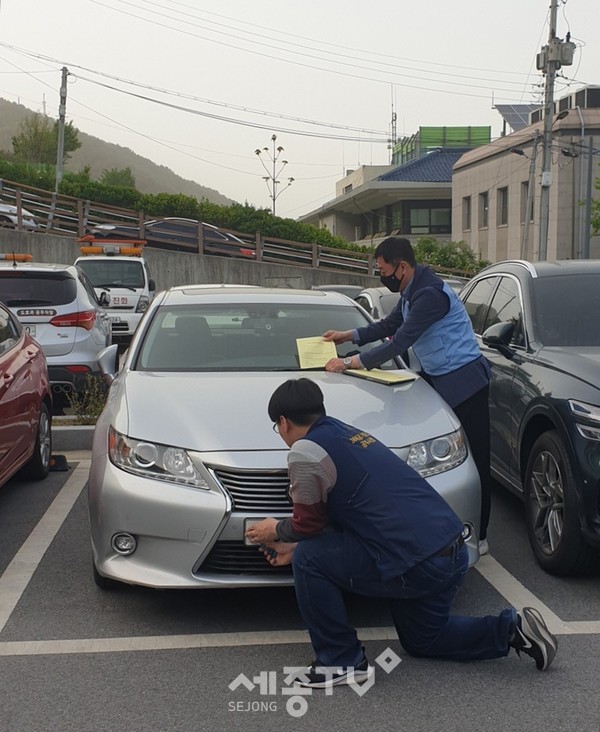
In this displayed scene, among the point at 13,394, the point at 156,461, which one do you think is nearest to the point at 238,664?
the point at 156,461

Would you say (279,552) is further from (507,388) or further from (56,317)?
(56,317)

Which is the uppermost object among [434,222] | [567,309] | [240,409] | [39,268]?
[434,222]

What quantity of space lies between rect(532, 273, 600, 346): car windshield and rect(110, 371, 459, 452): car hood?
3.52ft

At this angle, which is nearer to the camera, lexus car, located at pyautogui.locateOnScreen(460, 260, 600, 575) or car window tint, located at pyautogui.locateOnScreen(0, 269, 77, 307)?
lexus car, located at pyautogui.locateOnScreen(460, 260, 600, 575)

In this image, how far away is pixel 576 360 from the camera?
5.32 metres

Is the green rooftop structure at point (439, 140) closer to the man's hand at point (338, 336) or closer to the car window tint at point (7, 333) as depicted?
the car window tint at point (7, 333)

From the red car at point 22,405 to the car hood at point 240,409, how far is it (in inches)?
44.5

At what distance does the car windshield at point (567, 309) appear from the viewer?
596cm

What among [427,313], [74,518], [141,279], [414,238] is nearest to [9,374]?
[74,518]

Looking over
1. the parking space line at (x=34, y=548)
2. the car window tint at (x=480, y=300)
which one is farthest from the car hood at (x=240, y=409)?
the car window tint at (x=480, y=300)

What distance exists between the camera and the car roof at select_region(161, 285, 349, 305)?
6.39m

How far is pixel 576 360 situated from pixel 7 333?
4.08 metres

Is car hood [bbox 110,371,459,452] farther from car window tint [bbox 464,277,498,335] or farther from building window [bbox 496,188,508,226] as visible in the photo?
building window [bbox 496,188,508,226]

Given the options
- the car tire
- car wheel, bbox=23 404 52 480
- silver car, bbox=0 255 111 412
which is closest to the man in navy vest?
the car tire
